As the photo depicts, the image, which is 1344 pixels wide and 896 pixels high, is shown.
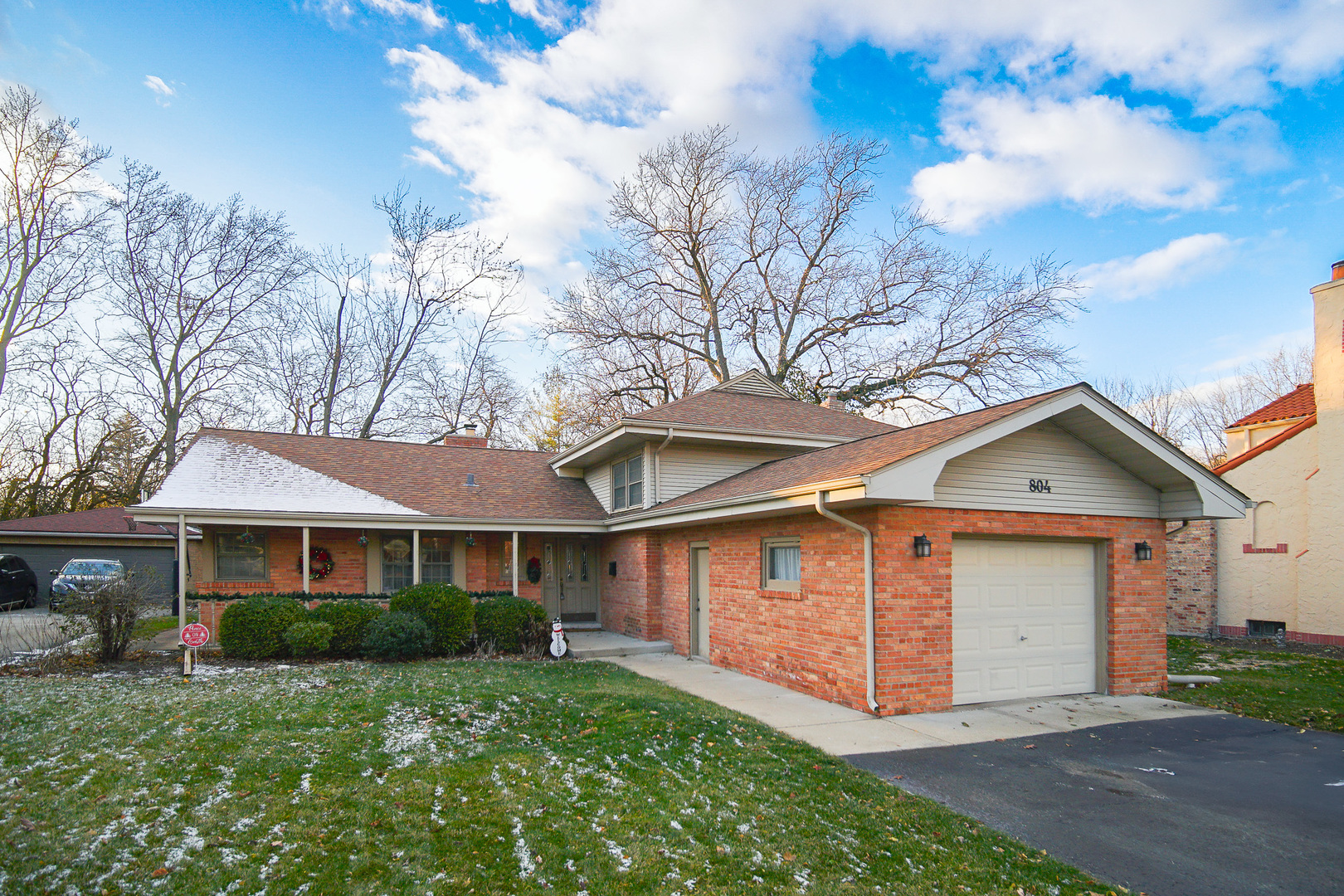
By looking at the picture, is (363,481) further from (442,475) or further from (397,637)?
(397,637)

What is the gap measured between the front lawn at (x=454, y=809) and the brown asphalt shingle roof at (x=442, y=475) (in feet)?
25.1

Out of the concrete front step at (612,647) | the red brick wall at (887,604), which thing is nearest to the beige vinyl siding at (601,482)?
the concrete front step at (612,647)

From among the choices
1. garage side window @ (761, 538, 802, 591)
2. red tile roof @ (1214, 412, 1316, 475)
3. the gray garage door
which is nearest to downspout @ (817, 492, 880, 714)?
garage side window @ (761, 538, 802, 591)

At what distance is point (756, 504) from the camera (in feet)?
31.0

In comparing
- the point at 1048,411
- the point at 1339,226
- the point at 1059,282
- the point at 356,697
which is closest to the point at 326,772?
the point at 356,697

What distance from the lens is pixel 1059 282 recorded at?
24375 millimetres

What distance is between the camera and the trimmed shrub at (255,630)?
38.3 ft

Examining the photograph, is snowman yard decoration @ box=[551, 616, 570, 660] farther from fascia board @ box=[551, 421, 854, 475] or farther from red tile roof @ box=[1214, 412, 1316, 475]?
red tile roof @ box=[1214, 412, 1316, 475]

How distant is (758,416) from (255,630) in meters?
10.3

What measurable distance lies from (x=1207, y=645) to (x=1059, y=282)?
14117 millimetres

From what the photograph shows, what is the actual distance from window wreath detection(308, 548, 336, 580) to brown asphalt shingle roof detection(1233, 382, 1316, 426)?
838 inches

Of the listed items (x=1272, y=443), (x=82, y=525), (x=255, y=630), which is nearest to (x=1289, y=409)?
(x=1272, y=443)

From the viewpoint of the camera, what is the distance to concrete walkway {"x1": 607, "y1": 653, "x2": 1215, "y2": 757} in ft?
23.1

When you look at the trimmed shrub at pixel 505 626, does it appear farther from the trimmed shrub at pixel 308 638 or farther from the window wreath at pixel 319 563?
the window wreath at pixel 319 563
